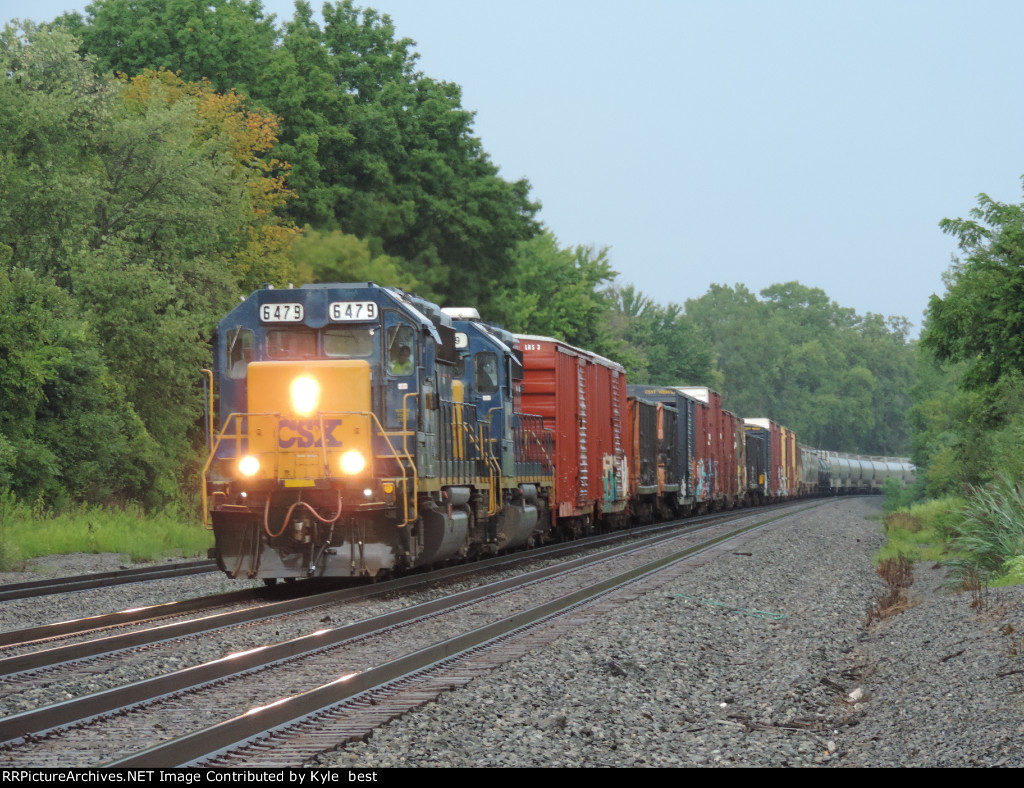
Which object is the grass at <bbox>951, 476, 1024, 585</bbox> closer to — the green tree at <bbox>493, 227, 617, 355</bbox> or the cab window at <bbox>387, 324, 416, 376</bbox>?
the cab window at <bbox>387, 324, 416, 376</bbox>

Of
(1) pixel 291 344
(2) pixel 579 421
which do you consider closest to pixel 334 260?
(2) pixel 579 421

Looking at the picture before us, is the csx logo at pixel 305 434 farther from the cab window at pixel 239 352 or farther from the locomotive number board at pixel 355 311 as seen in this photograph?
the locomotive number board at pixel 355 311

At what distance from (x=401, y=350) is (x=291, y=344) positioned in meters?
1.29

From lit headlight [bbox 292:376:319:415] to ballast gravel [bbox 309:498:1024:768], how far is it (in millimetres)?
4107

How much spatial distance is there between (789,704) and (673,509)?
30.0 m

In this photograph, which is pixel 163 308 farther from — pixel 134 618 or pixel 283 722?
pixel 283 722

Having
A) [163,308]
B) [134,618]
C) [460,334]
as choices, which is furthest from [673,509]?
[134,618]

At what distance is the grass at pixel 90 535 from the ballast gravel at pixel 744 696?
1099 cm

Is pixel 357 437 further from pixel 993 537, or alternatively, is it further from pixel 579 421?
pixel 579 421

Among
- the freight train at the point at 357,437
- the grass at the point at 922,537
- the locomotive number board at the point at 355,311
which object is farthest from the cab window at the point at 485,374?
the grass at the point at 922,537

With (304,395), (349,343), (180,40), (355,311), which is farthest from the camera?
(180,40)

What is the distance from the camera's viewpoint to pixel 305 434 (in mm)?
13641

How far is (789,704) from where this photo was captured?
808 centimetres

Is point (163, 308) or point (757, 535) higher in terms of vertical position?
point (163, 308)
